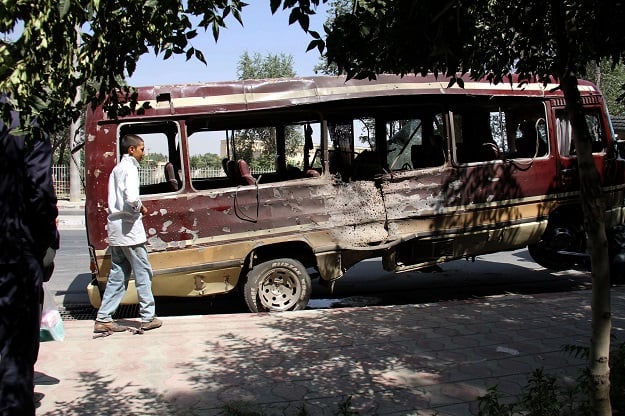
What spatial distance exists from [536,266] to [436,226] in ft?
11.8

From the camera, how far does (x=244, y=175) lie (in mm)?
6469

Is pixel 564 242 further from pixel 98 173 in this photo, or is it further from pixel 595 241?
pixel 98 173

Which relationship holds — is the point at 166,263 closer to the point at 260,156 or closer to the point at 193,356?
the point at 193,356

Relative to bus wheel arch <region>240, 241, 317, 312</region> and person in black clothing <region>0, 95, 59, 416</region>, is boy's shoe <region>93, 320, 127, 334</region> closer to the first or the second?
bus wheel arch <region>240, 241, 317, 312</region>

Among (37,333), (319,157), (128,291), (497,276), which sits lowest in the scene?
(497,276)

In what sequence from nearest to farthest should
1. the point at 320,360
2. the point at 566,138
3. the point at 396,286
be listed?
1. the point at 320,360
2. the point at 566,138
3. the point at 396,286

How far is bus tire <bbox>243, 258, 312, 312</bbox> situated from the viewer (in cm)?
626

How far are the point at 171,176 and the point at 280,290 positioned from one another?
191 centimetres

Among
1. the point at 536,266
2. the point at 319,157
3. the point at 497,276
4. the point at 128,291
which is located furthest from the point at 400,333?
the point at 536,266

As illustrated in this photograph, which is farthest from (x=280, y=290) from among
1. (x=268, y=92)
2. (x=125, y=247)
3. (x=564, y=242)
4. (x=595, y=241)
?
(x=595, y=241)

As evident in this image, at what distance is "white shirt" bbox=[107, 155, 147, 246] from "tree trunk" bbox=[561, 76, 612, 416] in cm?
405

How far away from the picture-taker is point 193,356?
4688 mm

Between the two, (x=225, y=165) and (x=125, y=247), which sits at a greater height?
(x=225, y=165)

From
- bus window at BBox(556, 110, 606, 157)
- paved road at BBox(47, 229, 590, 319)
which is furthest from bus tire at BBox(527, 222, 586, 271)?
bus window at BBox(556, 110, 606, 157)
